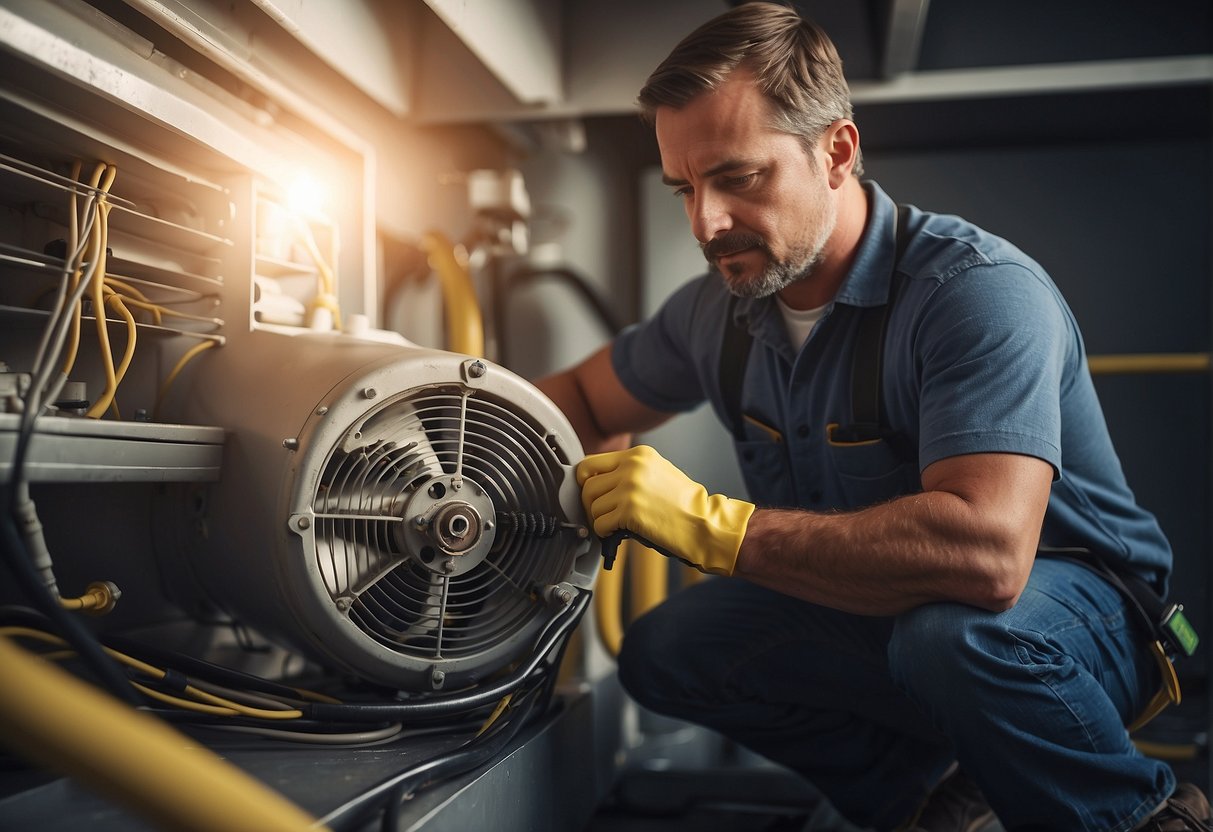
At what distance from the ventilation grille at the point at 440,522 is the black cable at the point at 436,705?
46 millimetres

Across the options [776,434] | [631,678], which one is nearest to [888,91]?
[776,434]

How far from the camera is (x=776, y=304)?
4.60 feet

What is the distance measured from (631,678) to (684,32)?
48.1 inches

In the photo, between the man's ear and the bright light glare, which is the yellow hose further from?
the man's ear

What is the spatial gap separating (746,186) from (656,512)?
454 mm

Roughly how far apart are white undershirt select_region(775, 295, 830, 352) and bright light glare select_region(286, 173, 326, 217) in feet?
2.28

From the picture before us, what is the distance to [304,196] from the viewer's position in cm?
140

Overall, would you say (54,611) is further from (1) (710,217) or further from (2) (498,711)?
(1) (710,217)

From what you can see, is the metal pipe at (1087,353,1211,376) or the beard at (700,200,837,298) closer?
the beard at (700,200,837,298)

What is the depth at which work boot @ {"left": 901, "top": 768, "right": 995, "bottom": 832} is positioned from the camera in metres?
1.32

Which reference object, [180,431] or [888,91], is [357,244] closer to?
[180,431]

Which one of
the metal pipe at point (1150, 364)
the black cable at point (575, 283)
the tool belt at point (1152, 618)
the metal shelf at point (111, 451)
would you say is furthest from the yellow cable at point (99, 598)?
Result: the metal pipe at point (1150, 364)

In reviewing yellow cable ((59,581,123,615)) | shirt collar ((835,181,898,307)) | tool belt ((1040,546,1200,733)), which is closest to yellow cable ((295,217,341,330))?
yellow cable ((59,581,123,615))

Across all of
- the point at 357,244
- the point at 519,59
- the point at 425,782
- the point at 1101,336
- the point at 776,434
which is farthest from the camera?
the point at 1101,336
